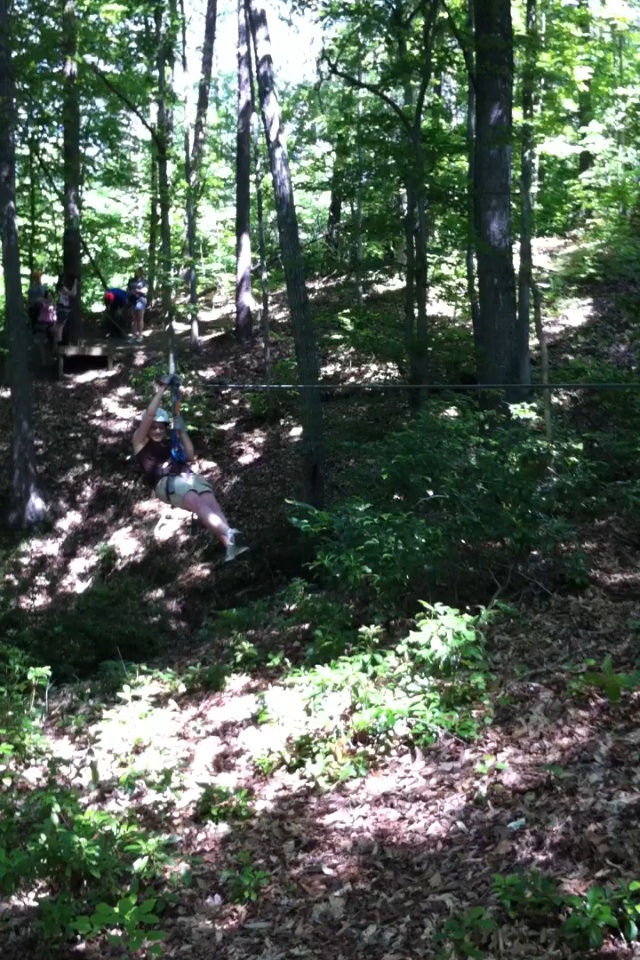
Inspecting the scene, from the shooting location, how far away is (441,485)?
7.38 metres

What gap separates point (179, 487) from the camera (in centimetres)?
833

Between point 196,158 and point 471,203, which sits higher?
point 196,158

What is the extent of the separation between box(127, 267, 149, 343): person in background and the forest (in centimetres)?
10

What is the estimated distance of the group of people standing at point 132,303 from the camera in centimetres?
1947

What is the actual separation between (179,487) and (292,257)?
14.4ft

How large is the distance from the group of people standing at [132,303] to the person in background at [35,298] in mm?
1497

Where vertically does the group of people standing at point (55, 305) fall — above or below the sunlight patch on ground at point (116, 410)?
above

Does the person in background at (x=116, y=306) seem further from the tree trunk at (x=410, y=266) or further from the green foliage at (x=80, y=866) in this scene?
the green foliage at (x=80, y=866)

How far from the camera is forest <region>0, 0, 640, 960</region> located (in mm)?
4199

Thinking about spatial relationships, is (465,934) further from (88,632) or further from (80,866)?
(88,632)

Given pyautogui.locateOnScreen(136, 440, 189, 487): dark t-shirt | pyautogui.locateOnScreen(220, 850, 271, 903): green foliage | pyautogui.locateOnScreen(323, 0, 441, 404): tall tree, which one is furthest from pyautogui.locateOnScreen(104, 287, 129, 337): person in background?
pyautogui.locateOnScreen(220, 850, 271, 903): green foliage

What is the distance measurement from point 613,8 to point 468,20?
81.2 inches

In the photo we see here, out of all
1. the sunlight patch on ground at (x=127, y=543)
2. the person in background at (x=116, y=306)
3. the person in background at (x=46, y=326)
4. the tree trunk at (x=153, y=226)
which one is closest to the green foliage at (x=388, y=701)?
the sunlight patch on ground at (x=127, y=543)

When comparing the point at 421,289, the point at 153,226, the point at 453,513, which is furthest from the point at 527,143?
the point at 153,226
